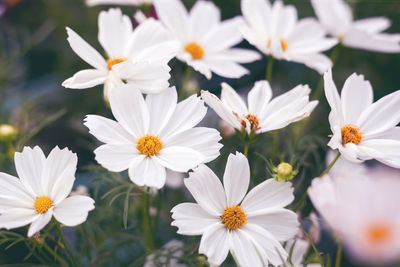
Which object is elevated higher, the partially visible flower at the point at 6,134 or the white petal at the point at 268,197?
the partially visible flower at the point at 6,134

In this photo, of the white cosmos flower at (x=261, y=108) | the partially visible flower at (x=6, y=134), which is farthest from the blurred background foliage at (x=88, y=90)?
the white cosmos flower at (x=261, y=108)

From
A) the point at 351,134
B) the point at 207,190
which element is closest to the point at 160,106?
the point at 207,190

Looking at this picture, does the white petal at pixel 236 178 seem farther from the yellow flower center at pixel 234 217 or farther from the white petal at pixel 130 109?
the white petal at pixel 130 109

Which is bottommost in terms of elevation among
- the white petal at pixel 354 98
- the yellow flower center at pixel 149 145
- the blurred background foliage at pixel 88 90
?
the blurred background foliage at pixel 88 90

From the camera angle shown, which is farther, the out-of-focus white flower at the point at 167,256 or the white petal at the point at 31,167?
the out-of-focus white flower at the point at 167,256

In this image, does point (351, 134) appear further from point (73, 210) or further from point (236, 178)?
point (73, 210)

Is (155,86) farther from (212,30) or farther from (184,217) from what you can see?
(212,30)

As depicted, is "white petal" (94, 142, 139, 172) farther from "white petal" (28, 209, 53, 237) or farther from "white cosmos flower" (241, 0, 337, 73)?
"white cosmos flower" (241, 0, 337, 73)
